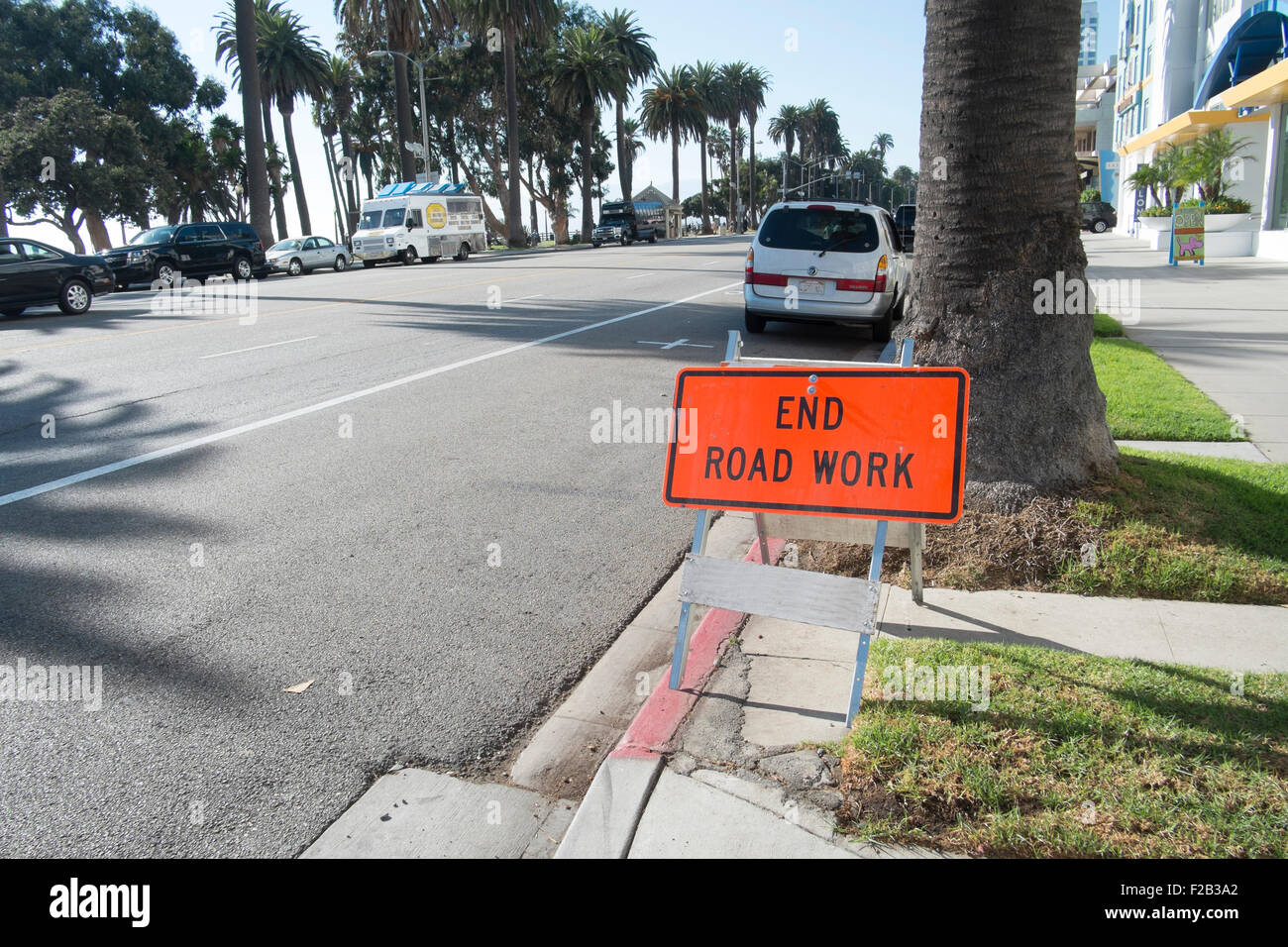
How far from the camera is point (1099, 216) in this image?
45.8 meters

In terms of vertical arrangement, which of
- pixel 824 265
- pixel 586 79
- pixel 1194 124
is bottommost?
pixel 824 265

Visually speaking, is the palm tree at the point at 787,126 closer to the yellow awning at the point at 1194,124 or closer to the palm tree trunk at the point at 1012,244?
the yellow awning at the point at 1194,124

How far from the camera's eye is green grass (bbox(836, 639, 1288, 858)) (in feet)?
9.45

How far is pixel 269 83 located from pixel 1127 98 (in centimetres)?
4896

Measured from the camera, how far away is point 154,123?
50.3 m

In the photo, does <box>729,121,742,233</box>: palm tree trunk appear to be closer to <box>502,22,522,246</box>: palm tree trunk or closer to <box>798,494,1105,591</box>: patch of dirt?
<box>502,22,522,246</box>: palm tree trunk

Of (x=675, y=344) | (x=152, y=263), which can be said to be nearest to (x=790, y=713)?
(x=675, y=344)

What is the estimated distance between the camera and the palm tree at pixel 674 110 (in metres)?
84.4

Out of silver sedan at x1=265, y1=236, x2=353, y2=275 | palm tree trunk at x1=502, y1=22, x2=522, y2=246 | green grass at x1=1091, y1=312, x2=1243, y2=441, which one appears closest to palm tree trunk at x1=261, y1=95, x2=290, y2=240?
palm tree trunk at x1=502, y1=22, x2=522, y2=246

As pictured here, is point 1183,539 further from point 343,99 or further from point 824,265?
point 343,99

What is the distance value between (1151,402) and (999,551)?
4242mm

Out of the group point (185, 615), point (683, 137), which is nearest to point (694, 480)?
point (185, 615)
